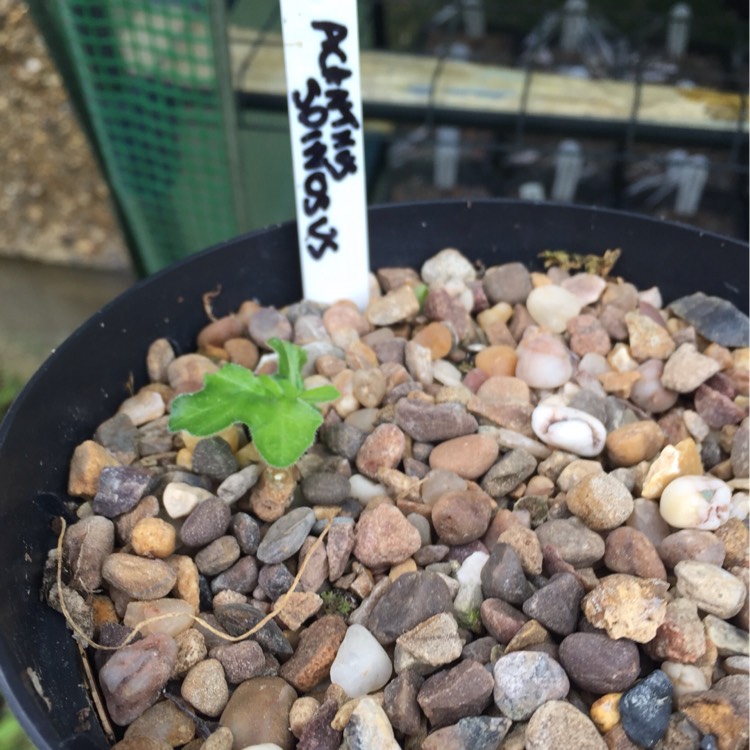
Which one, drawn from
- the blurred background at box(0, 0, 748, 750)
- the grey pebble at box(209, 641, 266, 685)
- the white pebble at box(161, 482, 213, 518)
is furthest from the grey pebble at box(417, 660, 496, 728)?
the blurred background at box(0, 0, 748, 750)

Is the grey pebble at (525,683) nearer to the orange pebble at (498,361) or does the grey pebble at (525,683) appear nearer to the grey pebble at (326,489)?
the grey pebble at (326,489)

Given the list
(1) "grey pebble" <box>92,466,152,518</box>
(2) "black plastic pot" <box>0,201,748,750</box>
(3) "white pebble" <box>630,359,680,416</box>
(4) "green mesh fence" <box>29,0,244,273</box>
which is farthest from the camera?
(4) "green mesh fence" <box>29,0,244,273</box>

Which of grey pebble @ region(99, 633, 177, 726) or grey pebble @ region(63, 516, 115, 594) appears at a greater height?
grey pebble @ region(63, 516, 115, 594)

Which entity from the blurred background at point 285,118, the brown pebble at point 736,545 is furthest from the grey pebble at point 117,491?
the blurred background at point 285,118

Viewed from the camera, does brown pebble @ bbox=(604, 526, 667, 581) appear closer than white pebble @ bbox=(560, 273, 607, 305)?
Yes

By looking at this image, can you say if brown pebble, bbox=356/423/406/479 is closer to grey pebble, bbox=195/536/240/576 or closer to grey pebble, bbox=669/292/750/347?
grey pebble, bbox=195/536/240/576

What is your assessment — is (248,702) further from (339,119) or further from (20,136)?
(20,136)

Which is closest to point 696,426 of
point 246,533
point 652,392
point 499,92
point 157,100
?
point 652,392
